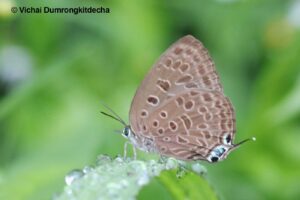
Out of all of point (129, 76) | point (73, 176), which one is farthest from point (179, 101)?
point (129, 76)

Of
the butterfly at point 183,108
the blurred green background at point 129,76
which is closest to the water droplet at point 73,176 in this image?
the butterfly at point 183,108

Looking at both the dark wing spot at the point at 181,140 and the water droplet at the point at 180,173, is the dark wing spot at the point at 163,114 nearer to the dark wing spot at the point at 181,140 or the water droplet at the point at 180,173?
the dark wing spot at the point at 181,140

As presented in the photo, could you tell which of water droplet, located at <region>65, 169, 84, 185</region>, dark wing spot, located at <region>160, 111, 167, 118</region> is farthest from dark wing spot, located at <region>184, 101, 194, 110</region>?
water droplet, located at <region>65, 169, 84, 185</region>

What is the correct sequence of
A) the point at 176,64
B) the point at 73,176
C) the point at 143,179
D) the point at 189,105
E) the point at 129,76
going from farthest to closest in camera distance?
the point at 129,76 → the point at 189,105 → the point at 176,64 → the point at 73,176 → the point at 143,179

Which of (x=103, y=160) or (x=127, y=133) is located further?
(x=127, y=133)

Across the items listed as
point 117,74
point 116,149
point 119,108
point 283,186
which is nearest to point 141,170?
point 116,149

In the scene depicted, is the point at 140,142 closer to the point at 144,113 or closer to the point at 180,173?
the point at 144,113

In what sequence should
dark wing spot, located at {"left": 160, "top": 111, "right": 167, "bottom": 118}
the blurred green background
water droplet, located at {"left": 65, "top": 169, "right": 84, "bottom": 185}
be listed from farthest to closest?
the blurred green background
dark wing spot, located at {"left": 160, "top": 111, "right": 167, "bottom": 118}
water droplet, located at {"left": 65, "top": 169, "right": 84, "bottom": 185}

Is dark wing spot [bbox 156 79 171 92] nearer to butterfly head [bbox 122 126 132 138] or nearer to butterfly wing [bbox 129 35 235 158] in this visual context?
butterfly wing [bbox 129 35 235 158]
